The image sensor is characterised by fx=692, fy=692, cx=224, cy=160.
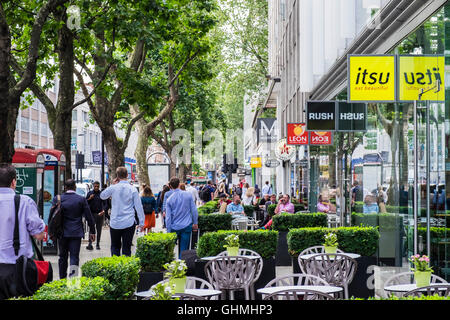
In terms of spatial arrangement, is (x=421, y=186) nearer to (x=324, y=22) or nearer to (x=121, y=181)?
(x=121, y=181)

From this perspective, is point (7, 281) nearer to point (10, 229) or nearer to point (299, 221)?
point (10, 229)

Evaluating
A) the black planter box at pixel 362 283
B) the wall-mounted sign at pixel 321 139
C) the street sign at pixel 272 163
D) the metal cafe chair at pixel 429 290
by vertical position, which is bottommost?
the black planter box at pixel 362 283

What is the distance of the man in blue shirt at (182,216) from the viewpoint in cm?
1348

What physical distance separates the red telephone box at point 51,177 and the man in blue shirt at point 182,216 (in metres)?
5.04

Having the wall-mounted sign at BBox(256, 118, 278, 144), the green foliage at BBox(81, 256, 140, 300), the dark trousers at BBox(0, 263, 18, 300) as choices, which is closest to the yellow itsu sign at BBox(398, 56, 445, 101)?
the green foliage at BBox(81, 256, 140, 300)

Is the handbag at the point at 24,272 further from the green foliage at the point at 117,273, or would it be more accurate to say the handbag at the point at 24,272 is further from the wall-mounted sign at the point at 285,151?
the wall-mounted sign at the point at 285,151

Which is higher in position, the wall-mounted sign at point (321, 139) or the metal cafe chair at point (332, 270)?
the wall-mounted sign at point (321, 139)

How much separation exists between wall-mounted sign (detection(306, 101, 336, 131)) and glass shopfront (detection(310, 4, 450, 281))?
0.84 meters

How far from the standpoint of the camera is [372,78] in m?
9.51

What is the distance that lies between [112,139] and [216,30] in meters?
22.5

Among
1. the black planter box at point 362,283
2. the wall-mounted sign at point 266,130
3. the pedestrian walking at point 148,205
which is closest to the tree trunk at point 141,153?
the wall-mounted sign at point 266,130

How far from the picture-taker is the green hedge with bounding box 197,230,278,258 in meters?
11.0

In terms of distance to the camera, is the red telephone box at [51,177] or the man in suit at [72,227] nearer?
the man in suit at [72,227]

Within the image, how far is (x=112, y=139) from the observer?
24172 millimetres
